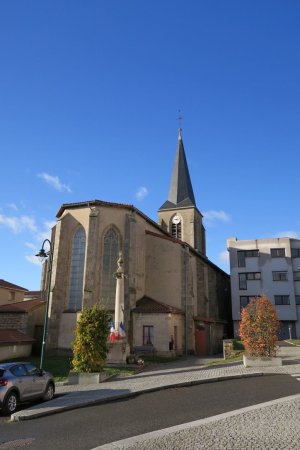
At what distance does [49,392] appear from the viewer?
12.5 meters

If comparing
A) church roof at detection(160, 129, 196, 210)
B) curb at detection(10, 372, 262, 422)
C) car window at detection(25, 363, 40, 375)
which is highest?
church roof at detection(160, 129, 196, 210)

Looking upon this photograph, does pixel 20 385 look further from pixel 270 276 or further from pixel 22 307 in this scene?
pixel 270 276

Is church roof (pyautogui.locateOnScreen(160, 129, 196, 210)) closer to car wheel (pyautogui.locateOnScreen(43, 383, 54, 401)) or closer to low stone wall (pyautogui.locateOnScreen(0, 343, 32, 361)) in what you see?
low stone wall (pyautogui.locateOnScreen(0, 343, 32, 361))

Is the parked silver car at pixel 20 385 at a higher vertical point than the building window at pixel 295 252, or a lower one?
lower

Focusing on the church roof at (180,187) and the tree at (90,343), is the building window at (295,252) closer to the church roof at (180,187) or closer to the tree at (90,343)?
the church roof at (180,187)

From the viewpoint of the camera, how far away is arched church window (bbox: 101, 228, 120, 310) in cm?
2767

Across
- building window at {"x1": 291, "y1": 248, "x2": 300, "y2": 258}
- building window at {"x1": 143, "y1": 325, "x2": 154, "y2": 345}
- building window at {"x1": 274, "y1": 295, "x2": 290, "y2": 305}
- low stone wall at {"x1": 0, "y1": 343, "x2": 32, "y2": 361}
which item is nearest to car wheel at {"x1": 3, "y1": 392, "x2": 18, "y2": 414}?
low stone wall at {"x1": 0, "y1": 343, "x2": 32, "y2": 361}

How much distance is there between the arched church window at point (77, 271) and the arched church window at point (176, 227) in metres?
24.6

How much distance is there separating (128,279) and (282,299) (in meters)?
21.3

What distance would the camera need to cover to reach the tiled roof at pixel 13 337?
23.9 metres

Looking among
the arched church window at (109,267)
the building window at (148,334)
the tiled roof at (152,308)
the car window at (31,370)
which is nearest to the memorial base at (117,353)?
the building window at (148,334)

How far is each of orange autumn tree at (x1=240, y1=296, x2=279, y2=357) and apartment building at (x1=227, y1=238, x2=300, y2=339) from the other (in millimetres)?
24323

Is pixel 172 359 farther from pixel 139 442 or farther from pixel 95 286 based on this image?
pixel 139 442

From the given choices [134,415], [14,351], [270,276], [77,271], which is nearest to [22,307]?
[14,351]
